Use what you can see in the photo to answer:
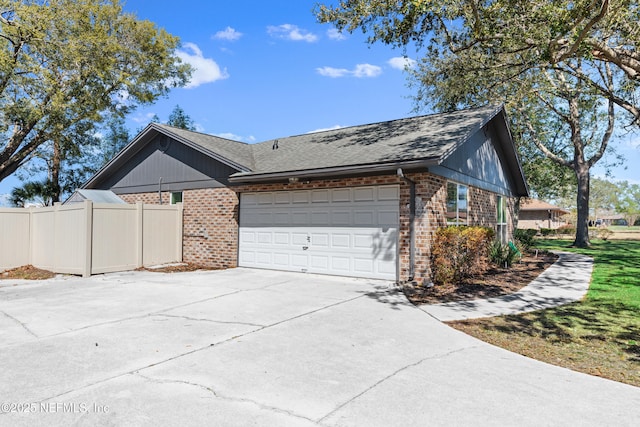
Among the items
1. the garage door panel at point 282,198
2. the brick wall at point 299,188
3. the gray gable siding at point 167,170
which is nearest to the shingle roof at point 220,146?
the gray gable siding at point 167,170

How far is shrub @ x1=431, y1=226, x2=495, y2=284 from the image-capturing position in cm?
981

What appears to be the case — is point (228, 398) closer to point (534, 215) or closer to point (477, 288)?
point (477, 288)

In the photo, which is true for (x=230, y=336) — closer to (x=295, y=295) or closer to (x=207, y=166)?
(x=295, y=295)

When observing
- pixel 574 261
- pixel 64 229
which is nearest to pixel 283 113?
pixel 64 229

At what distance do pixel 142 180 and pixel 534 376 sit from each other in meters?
15.3

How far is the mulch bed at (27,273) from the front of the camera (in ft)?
37.4

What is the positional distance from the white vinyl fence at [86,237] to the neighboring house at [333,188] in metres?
1.39

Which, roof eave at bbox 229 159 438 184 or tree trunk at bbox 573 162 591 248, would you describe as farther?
tree trunk at bbox 573 162 591 248

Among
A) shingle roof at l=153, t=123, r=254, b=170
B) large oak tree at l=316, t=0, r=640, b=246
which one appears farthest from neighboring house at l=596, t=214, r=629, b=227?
shingle roof at l=153, t=123, r=254, b=170

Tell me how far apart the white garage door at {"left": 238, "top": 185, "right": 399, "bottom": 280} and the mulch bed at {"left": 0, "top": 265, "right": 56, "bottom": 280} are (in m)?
5.66

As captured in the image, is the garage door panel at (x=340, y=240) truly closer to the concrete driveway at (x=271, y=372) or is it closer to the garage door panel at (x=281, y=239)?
the garage door panel at (x=281, y=239)

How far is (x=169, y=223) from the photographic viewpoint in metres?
14.0

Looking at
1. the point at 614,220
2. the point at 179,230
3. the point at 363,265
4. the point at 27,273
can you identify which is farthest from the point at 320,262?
the point at 614,220

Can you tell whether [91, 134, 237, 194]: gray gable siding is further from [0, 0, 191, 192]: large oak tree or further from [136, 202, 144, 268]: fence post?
[0, 0, 191, 192]: large oak tree
